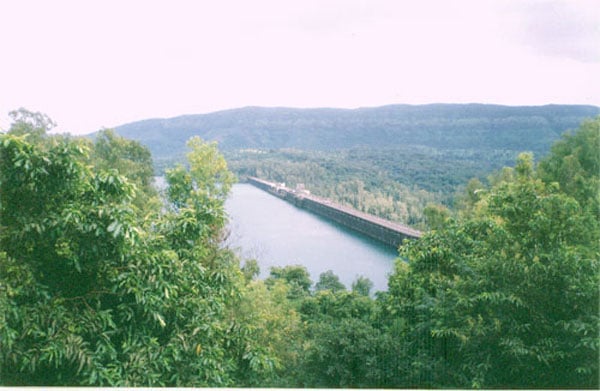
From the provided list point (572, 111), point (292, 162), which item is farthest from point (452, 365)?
point (292, 162)

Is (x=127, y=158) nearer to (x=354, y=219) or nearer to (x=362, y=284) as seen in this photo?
(x=354, y=219)

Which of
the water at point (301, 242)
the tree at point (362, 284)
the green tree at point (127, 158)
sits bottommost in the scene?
the tree at point (362, 284)

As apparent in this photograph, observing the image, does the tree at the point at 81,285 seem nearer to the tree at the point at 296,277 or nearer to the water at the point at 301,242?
the water at the point at 301,242

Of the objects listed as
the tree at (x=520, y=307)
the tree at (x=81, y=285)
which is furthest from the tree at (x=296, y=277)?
the tree at (x=81, y=285)

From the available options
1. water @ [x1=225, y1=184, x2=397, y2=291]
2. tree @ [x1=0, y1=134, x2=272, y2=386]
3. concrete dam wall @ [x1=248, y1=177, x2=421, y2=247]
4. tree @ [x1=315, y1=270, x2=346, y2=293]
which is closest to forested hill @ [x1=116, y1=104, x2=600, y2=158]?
water @ [x1=225, y1=184, x2=397, y2=291]

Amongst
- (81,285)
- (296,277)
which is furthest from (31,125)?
(296,277)

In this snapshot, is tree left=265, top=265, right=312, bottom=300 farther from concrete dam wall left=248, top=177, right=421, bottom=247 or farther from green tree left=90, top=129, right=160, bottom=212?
green tree left=90, top=129, right=160, bottom=212
